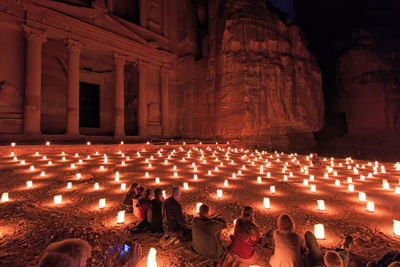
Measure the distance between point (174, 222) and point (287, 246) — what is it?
1.78 metres

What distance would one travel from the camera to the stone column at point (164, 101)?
21125mm

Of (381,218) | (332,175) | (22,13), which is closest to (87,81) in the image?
(22,13)

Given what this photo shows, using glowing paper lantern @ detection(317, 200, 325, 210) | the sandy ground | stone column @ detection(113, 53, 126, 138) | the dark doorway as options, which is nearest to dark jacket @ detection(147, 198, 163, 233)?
the sandy ground

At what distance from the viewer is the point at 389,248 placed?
3.38 meters

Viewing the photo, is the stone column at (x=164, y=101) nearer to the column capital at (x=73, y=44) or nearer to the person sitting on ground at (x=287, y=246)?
the column capital at (x=73, y=44)

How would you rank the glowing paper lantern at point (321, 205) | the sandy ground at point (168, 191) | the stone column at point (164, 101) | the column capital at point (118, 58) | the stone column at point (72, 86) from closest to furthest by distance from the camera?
the sandy ground at point (168, 191) < the glowing paper lantern at point (321, 205) < the stone column at point (72, 86) < the column capital at point (118, 58) < the stone column at point (164, 101)

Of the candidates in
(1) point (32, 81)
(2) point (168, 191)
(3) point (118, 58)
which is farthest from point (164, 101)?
(2) point (168, 191)

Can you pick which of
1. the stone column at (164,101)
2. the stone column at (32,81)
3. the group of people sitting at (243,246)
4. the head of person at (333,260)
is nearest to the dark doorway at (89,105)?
the stone column at (32,81)

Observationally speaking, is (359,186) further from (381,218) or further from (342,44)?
(342,44)

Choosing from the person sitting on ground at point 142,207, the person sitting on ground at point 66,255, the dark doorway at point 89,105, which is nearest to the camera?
the person sitting on ground at point 66,255

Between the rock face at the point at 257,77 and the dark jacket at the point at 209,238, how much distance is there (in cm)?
1489

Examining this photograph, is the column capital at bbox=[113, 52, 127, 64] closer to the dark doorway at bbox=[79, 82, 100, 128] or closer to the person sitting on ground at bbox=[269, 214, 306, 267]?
the dark doorway at bbox=[79, 82, 100, 128]

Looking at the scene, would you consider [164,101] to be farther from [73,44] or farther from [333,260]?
[333,260]

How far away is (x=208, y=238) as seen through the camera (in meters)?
2.93
